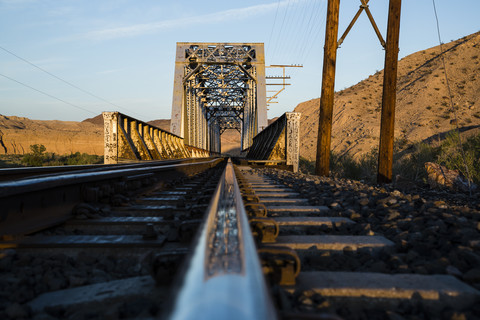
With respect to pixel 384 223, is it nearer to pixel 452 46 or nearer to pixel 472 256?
pixel 472 256

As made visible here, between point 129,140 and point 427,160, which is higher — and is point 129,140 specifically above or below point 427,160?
above

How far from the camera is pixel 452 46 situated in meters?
49.7

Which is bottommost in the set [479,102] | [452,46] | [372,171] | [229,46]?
[372,171]

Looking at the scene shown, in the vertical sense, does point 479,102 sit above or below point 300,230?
above

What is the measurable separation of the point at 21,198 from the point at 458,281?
269cm

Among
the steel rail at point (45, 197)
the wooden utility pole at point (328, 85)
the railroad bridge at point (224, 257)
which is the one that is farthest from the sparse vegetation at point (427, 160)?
the steel rail at point (45, 197)

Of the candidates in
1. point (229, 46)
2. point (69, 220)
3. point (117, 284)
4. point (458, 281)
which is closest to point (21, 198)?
point (69, 220)

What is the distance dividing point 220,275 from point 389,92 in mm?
8592

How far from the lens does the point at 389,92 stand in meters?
8.27

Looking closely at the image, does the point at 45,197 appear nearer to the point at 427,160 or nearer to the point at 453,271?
the point at 453,271

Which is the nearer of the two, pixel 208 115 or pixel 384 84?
pixel 384 84

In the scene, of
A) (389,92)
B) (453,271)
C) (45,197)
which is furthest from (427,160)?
(45,197)

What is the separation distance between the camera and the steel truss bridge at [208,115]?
29.0 feet

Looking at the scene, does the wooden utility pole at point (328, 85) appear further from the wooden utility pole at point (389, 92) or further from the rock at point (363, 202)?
the rock at point (363, 202)
